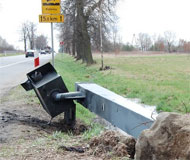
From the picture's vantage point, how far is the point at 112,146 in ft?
10.8

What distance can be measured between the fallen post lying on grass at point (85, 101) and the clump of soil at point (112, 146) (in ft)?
0.93

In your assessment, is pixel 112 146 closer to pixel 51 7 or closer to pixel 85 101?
pixel 85 101

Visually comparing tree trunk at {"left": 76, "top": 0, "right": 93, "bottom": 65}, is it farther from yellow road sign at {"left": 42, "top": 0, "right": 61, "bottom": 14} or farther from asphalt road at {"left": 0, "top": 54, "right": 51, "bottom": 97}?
yellow road sign at {"left": 42, "top": 0, "right": 61, "bottom": 14}

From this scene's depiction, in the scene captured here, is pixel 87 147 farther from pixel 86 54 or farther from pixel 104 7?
pixel 86 54

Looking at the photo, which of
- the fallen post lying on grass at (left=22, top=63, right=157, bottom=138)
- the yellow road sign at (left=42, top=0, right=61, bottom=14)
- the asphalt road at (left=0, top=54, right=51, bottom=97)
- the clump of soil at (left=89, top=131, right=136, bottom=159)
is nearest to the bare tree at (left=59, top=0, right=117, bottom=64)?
the asphalt road at (left=0, top=54, right=51, bottom=97)

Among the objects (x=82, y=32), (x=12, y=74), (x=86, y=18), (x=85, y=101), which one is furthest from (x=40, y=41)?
(x=85, y=101)

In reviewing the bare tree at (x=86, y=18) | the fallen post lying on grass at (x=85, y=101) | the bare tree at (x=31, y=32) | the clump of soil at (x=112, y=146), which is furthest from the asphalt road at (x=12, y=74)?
the bare tree at (x=31, y=32)

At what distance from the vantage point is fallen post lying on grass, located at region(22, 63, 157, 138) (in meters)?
3.73

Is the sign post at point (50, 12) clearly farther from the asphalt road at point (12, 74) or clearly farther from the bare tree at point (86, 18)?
the bare tree at point (86, 18)

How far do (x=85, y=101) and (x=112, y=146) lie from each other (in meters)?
2.07

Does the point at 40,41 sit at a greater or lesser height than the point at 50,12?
greater

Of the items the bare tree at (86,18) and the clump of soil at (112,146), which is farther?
the bare tree at (86,18)

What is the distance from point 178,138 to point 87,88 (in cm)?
294

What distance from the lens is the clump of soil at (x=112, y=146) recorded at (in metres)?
3.13
